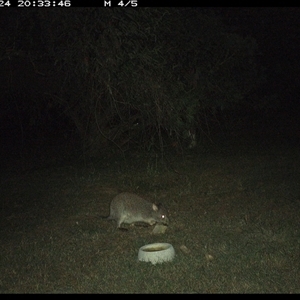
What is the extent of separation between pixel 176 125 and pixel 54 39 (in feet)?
7.54

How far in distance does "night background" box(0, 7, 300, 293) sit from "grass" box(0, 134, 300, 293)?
0.03 m

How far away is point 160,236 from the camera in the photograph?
25.6 feet

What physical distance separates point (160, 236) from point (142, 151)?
315 centimetres

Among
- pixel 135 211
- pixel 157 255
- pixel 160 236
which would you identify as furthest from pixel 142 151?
Result: pixel 157 255

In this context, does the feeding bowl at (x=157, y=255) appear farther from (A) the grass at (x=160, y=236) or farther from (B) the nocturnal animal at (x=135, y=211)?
(B) the nocturnal animal at (x=135, y=211)

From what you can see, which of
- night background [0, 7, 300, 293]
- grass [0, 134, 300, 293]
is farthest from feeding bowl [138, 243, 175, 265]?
night background [0, 7, 300, 293]

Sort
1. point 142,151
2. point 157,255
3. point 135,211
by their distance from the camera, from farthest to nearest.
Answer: point 142,151
point 135,211
point 157,255

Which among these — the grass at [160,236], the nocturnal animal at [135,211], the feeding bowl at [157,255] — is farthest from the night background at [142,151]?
the nocturnal animal at [135,211]

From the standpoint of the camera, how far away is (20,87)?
14.8 metres

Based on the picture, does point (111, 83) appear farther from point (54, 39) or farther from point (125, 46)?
point (54, 39)

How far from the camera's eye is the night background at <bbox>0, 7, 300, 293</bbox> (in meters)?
6.54

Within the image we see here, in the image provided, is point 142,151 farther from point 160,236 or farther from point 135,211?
point 160,236

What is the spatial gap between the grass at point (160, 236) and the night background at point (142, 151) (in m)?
0.03

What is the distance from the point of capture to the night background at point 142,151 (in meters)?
6.54
